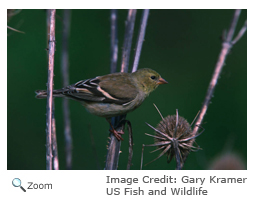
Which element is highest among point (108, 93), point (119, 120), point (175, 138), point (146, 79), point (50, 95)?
point (146, 79)

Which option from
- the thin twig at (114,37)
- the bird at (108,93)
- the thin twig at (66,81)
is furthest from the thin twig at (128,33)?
the thin twig at (66,81)

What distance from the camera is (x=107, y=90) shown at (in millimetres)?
3561

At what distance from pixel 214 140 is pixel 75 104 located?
246cm

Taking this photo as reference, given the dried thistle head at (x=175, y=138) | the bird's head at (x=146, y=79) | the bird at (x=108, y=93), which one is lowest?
the dried thistle head at (x=175, y=138)

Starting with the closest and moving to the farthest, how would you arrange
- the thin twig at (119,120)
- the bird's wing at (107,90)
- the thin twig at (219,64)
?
the thin twig at (119,120) < the thin twig at (219,64) < the bird's wing at (107,90)

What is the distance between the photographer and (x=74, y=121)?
5.27 m

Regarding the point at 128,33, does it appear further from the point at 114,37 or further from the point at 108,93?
the point at 108,93

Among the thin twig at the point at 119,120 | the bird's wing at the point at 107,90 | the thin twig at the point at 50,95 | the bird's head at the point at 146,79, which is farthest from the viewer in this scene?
the bird's head at the point at 146,79

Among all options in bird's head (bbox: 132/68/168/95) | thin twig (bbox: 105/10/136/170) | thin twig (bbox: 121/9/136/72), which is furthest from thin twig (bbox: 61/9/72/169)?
bird's head (bbox: 132/68/168/95)

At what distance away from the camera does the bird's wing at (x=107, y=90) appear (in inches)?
138

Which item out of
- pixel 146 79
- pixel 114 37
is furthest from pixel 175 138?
pixel 114 37

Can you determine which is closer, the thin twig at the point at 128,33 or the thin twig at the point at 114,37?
the thin twig at the point at 128,33
